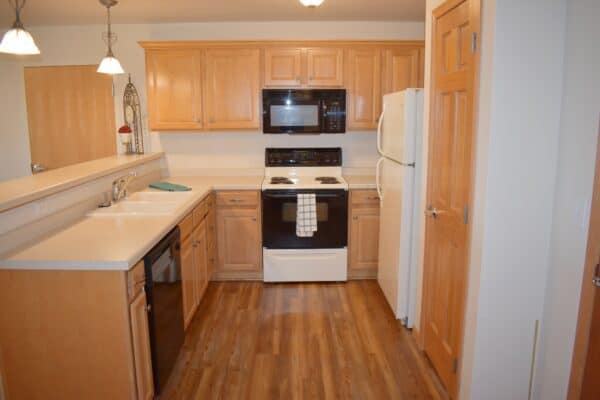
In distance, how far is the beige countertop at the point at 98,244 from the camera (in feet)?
6.25

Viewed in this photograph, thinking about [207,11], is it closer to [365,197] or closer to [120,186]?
[120,186]

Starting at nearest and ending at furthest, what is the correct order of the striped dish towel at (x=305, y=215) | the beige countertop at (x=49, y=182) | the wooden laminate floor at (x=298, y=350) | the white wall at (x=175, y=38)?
the beige countertop at (x=49, y=182) < the wooden laminate floor at (x=298, y=350) < the striped dish towel at (x=305, y=215) < the white wall at (x=175, y=38)

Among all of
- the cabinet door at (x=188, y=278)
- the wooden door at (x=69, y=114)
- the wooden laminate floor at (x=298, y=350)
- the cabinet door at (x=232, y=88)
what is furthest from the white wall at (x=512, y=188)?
the wooden door at (x=69, y=114)

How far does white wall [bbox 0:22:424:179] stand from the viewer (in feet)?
14.0

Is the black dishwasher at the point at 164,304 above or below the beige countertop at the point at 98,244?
below

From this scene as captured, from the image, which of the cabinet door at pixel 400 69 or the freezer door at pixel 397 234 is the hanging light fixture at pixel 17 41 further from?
the cabinet door at pixel 400 69

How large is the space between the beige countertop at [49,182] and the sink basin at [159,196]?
0.77 ft

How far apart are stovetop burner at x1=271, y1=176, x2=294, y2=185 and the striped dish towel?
26cm

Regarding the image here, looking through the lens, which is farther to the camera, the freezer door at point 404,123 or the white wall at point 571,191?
the freezer door at point 404,123

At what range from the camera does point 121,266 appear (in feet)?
6.21

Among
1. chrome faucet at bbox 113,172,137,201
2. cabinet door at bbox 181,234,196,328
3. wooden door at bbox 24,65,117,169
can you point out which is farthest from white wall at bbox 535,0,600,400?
wooden door at bbox 24,65,117,169

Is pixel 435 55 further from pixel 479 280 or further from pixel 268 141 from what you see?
pixel 268 141

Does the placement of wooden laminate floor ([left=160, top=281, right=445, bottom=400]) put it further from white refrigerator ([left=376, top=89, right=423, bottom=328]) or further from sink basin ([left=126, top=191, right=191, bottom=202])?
sink basin ([left=126, top=191, right=191, bottom=202])

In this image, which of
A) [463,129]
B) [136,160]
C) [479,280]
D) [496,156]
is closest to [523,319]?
[479,280]
